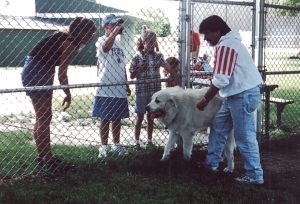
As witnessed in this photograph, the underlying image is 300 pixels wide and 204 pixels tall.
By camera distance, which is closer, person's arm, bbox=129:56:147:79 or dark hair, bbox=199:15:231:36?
dark hair, bbox=199:15:231:36

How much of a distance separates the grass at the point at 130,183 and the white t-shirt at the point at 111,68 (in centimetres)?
91

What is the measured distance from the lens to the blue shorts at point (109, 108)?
6043 mm

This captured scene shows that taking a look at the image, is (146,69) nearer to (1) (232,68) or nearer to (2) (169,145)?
(2) (169,145)

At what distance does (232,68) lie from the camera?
4.76 m

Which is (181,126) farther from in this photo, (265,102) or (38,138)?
(265,102)

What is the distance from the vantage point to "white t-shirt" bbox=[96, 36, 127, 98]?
598cm

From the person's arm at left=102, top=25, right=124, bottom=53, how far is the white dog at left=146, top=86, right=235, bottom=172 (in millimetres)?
932

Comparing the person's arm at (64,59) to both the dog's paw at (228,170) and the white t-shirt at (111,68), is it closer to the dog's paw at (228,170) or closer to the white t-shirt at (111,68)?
the white t-shirt at (111,68)

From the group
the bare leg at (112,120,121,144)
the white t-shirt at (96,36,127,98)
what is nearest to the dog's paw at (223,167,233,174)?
the bare leg at (112,120,121,144)

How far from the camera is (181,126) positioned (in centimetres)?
571

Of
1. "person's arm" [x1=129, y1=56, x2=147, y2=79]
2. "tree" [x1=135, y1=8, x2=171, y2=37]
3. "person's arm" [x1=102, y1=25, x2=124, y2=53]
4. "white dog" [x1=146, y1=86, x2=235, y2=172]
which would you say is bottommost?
"white dog" [x1=146, y1=86, x2=235, y2=172]

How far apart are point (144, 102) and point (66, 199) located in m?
2.57

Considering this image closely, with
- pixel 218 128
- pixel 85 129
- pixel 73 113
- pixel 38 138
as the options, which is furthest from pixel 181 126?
pixel 73 113

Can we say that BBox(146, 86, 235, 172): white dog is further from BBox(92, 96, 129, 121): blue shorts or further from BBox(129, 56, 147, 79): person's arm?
BBox(129, 56, 147, 79): person's arm
